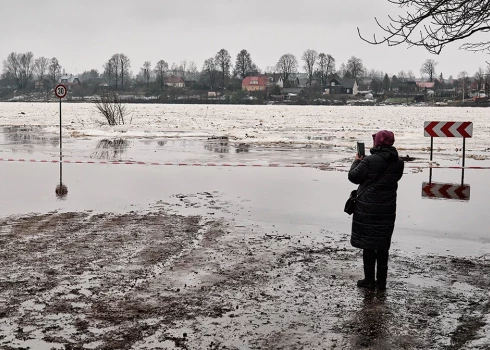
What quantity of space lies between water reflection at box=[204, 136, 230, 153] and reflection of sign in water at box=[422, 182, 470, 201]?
34.1 ft

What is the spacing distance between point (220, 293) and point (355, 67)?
583 feet

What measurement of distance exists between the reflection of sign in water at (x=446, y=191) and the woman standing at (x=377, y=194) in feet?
22.3

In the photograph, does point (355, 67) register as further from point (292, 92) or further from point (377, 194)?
point (377, 194)

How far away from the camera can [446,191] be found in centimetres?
1414

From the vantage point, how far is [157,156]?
2166cm

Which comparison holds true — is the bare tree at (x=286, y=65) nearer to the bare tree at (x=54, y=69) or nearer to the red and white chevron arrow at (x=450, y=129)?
the bare tree at (x=54, y=69)

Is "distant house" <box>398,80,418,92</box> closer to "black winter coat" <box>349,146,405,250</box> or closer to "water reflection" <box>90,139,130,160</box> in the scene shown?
"water reflection" <box>90,139,130,160</box>

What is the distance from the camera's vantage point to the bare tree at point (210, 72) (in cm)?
16162

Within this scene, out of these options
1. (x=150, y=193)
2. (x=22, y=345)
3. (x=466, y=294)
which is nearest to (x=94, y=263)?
(x=22, y=345)

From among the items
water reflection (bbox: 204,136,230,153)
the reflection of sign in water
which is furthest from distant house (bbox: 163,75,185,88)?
the reflection of sign in water

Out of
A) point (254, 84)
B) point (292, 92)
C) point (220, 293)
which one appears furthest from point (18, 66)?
point (220, 293)

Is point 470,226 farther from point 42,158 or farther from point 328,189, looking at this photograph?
point 42,158

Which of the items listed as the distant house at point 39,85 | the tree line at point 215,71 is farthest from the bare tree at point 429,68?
the distant house at point 39,85

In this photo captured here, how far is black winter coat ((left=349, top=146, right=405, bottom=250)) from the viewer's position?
6953mm
